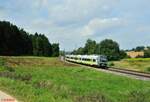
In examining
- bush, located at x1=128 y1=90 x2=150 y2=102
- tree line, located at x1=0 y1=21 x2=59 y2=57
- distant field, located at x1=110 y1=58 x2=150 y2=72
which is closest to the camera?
bush, located at x1=128 y1=90 x2=150 y2=102

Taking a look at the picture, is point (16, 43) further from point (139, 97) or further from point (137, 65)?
point (139, 97)

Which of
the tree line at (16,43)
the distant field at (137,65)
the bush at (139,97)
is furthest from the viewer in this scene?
the tree line at (16,43)

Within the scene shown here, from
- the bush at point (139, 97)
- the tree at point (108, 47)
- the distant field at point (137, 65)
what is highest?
the tree at point (108, 47)

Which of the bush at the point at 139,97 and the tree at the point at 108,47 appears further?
the tree at the point at 108,47

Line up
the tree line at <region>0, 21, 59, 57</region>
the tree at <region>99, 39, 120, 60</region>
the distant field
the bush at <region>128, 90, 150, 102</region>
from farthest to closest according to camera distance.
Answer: the tree at <region>99, 39, 120, 60</region>, the tree line at <region>0, 21, 59, 57</region>, the distant field, the bush at <region>128, 90, 150, 102</region>

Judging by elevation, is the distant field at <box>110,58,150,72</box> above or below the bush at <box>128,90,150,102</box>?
above

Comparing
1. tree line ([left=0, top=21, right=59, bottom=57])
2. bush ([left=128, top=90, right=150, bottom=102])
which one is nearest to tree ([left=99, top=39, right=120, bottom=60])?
tree line ([left=0, top=21, right=59, bottom=57])

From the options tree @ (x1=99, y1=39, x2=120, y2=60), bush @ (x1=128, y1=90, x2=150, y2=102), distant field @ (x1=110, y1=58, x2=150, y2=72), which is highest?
tree @ (x1=99, y1=39, x2=120, y2=60)

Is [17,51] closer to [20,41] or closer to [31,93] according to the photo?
[20,41]

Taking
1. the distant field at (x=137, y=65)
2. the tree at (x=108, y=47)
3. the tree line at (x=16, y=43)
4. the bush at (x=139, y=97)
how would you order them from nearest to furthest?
the bush at (x=139, y=97), the distant field at (x=137, y=65), the tree line at (x=16, y=43), the tree at (x=108, y=47)

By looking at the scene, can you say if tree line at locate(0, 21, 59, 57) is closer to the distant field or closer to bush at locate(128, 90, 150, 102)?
the distant field

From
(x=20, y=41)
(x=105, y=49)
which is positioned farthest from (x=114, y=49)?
(x=20, y=41)

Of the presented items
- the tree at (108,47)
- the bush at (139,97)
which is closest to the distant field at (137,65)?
the bush at (139,97)

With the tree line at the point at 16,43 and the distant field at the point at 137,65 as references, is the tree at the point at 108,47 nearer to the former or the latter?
the tree line at the point at 16,43
